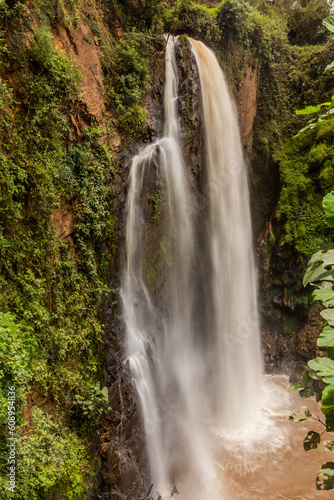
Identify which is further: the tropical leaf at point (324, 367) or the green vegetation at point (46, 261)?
the green vegetation at point (46, 261)

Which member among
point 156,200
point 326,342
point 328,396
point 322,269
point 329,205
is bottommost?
point 328,396

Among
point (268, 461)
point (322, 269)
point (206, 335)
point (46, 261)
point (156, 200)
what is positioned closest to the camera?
point (322, 269)

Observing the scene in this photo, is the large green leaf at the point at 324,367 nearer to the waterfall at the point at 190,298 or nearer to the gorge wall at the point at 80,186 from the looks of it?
the gorge wall at the point at 80,186

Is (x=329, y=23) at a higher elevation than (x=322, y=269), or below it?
higher

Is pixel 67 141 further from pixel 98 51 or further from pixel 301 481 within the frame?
pixel 301 481

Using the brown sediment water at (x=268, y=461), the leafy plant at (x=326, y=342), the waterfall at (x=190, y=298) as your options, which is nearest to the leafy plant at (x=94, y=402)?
the waterfall at (x=190, y=298)

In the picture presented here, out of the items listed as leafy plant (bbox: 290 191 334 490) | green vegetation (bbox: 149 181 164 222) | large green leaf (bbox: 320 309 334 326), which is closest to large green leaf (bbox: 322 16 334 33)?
leafy plant (bbox: 290 191 334 490)

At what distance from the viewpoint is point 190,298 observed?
7.96 meters

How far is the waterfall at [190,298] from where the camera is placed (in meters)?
6.21

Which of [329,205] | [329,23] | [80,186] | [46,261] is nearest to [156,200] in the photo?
[80,186]

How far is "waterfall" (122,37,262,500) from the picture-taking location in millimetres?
6215

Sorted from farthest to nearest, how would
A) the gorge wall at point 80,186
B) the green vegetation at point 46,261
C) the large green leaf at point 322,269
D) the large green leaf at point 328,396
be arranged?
the gorge wall at point 80,186 → the green vegetation at point 46,261 → the large green leaf at point 322,269 → the large green leaf at point 328,396

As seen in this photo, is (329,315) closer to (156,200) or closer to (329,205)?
(329,205)

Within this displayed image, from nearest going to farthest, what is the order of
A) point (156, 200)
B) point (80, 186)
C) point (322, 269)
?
point (322, 269), point (80, 186), point (156, 200)
